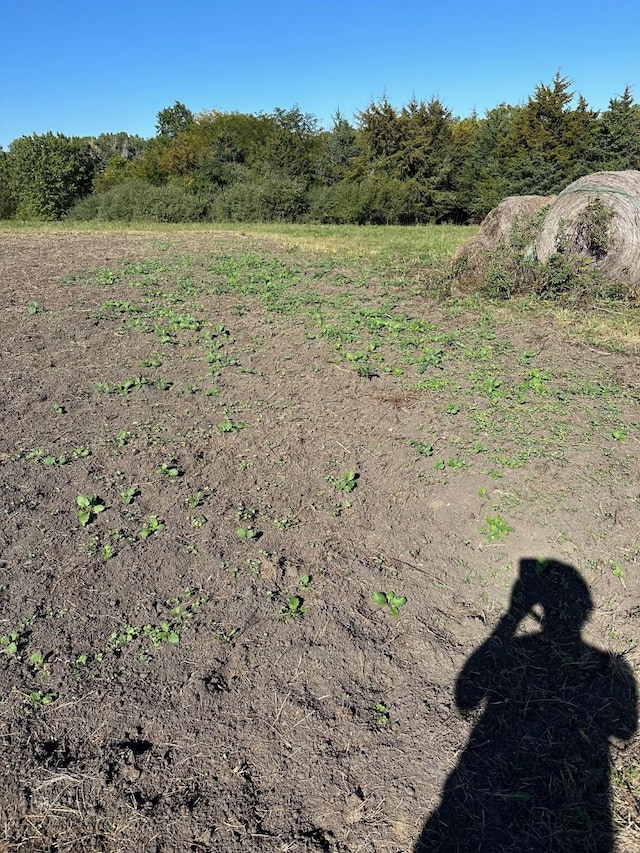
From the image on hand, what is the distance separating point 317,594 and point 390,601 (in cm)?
35

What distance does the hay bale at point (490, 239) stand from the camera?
7625mm

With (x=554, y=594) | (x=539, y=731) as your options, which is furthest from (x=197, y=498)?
(x=539, y=731)

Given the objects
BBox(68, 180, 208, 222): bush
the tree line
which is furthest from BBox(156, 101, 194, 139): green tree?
BBox(68, 180, 208, 222): bush

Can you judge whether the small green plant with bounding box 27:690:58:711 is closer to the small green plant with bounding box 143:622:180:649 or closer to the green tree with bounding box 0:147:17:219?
the small green plant with bounding box 143:622:180:649

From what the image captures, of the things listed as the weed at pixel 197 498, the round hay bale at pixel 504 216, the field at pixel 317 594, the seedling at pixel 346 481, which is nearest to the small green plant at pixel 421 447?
the field at pixel 317 594

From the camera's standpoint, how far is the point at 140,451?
391 centimetres

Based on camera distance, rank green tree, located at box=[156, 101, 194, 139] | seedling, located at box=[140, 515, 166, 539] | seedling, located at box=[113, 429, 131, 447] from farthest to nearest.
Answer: green tree, located at box=[156, 101, 194, 139] → seedling, located at box=[113, 429, 131, 447] → seedling, located at box=[140, 515, 166, 539]

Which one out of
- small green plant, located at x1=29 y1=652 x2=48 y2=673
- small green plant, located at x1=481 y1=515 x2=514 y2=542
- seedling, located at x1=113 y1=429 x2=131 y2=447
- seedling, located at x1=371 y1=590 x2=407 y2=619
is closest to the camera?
small green plant, located at x1=29 y1=652 x2=48 y2=673

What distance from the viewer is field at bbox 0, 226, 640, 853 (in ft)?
6.87

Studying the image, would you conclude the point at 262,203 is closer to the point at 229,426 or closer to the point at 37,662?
the point at 229,426

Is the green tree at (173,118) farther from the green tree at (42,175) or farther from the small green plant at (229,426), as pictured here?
the small green plant at (229,426)

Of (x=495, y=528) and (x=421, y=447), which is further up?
(x=421, y=447)

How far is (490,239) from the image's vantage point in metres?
9.12

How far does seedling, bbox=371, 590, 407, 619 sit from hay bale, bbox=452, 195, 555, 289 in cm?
531
